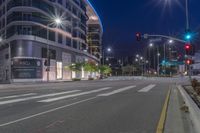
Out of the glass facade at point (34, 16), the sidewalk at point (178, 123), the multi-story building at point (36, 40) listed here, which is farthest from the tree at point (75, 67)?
the sidewalk at point (178, 123)

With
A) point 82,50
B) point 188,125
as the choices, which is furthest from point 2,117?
point 82,50

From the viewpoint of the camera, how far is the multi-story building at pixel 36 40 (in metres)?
63.1

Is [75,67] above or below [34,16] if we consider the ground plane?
below

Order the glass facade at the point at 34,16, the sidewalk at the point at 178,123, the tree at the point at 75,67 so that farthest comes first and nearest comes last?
the tree at the point at 75,67, the glass facade at the point at 34,16, the sidewalk at the point at 178,123

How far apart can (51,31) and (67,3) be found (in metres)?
12.8

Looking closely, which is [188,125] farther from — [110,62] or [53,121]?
[110,62]

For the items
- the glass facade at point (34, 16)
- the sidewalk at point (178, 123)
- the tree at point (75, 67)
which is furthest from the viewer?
the tree at point (75, 67)

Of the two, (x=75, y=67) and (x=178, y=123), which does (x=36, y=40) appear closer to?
(x=75, y=67)

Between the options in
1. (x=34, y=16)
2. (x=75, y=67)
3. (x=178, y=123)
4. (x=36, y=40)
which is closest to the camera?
(x=178, y=123)

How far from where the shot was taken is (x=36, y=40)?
64.9 meters

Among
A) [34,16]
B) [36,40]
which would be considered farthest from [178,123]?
[34,16]

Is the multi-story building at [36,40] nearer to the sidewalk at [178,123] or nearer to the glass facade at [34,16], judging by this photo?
the glass facade at [34,16]

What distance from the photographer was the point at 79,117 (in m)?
10.5

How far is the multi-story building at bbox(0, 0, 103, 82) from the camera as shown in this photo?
6311 centimetres
